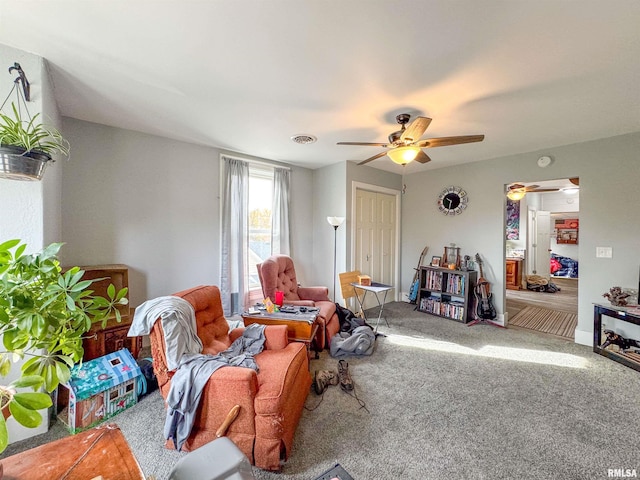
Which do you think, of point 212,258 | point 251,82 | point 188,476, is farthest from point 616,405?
Result: point 212,258

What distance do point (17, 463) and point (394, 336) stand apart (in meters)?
3.34

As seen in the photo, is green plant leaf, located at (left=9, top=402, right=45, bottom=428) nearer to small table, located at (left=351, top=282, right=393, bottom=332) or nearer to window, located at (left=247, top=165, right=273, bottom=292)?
small table, located at (left=351, top=282, right=393, bottom=332)

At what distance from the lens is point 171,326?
5.73ft

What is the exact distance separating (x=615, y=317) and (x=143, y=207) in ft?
17.8

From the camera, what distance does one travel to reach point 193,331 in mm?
1945

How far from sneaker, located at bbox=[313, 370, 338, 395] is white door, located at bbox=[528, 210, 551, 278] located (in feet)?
24.5

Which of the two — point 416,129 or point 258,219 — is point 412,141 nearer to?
point 416,129

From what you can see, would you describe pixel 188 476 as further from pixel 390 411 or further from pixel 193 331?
pixel 390 411

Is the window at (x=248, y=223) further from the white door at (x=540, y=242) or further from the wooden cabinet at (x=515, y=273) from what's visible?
the white door at (x=540, y=242)

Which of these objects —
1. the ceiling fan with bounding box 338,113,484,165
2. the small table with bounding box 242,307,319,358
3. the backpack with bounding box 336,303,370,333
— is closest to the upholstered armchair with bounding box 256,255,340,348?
the backpack with bounding box 336,303,370,333

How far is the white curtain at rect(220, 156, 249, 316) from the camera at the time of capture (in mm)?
3639

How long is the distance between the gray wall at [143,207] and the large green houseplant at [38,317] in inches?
98.9

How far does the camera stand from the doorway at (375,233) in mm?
4426

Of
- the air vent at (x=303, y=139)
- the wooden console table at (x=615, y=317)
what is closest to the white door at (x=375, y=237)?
the air vent at (x=303, y=139)
